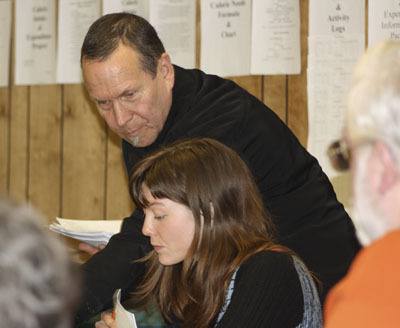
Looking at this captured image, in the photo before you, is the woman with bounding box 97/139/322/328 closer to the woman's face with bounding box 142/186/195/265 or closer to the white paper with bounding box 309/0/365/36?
the woman's face with bounding box 142/186/195/265

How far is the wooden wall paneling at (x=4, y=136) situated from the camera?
4.21 metres

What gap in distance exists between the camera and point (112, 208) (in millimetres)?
3895

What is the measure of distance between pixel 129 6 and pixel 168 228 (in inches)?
63.6

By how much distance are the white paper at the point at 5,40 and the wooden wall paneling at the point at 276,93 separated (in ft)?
4.53

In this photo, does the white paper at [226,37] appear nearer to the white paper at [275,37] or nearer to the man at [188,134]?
the white paper at [275,37]

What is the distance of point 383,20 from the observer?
313 centimetres

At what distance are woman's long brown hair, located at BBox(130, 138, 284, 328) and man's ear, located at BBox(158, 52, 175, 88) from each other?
36 cm

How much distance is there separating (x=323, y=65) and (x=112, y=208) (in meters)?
1.15

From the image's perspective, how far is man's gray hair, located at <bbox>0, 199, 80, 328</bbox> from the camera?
0.87 metres

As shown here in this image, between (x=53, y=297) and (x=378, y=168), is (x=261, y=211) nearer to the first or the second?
(x=378, y=168)

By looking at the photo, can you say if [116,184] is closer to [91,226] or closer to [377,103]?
[91,226]

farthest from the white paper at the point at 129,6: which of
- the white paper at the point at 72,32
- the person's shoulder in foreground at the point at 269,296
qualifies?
the person's shoulder in foreground at the point at 269,296

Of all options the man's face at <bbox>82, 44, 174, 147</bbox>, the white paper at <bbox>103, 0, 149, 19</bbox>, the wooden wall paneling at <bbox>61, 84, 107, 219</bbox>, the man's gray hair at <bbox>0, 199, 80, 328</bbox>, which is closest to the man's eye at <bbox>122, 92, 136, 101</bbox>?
the man's face at <bbox>82, 44, 174, 147</bbox>

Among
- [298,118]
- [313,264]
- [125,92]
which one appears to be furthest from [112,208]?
[313,264]
